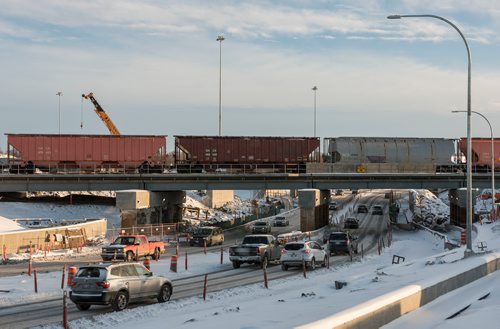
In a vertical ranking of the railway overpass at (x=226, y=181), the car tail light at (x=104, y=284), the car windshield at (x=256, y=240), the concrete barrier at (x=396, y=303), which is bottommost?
the car windshield at (x=256, y=240)

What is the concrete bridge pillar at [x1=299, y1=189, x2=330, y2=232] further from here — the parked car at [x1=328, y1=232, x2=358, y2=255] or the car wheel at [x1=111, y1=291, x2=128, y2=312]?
the car wheel at [x1=111, y1=291, x2=128, y2=312]

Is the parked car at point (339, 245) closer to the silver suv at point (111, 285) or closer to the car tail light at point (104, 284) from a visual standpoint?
the silver suv at point (111, 285)

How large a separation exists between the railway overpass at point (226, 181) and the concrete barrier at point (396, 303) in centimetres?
4463

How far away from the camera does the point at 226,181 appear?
208ft

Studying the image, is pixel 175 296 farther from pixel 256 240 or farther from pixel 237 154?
pixel 237 154

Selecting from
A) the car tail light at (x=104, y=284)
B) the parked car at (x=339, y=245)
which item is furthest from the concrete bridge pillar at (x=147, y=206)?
the car tail light at (x=104, y=284)

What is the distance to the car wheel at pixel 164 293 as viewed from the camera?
2092 cm

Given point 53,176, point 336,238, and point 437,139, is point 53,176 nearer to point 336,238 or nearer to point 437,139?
point 336,238

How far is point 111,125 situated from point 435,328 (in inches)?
3218

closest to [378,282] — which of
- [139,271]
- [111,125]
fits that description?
[139,271]

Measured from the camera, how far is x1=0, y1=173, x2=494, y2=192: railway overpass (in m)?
59.8

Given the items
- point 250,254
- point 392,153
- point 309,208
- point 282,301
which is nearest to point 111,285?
point 282,301

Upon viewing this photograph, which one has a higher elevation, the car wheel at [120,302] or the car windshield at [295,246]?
the car windshield at [295,246]

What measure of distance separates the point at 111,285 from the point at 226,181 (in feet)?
146
